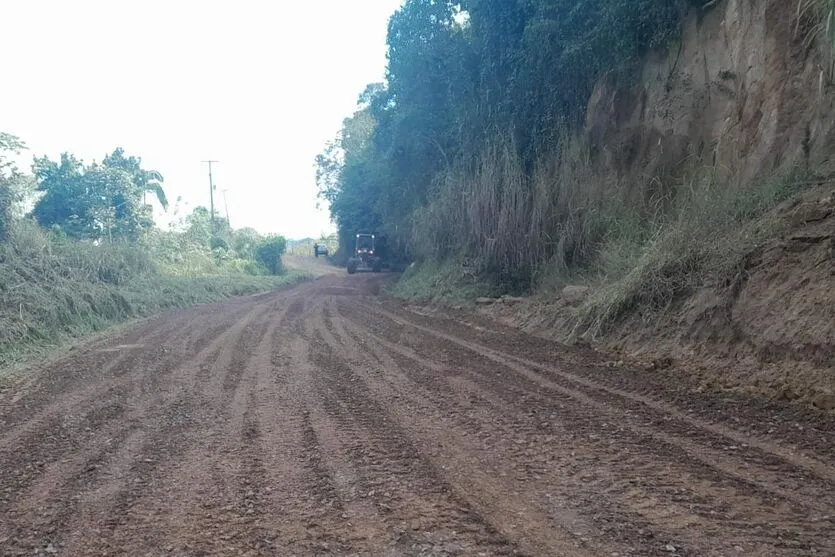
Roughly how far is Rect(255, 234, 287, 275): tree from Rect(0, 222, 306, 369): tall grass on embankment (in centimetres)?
1942

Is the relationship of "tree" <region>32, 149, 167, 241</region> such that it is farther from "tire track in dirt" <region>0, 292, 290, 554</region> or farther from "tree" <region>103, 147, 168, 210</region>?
"tire track in dirt" <region>0, 292, 290, 554</region>

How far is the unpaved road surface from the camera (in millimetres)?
3268

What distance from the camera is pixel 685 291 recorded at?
778cm

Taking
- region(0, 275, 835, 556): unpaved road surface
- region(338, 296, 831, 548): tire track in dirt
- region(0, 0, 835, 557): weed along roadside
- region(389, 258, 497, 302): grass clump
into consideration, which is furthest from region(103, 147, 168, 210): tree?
region(338, 296, 831, 548): tire track in dirt

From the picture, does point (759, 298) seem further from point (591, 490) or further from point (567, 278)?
point (567, 278)

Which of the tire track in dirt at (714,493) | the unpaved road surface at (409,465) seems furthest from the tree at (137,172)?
the tire track in dirt at (714,493)

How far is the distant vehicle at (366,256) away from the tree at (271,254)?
297 inches

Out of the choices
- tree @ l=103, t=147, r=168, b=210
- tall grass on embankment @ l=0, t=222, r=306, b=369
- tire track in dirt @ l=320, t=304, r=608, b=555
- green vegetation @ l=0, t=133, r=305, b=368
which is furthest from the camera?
tree @ l=103, t=147, r=168, b=210

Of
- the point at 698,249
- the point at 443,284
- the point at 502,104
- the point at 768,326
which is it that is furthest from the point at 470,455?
the point at 502,104

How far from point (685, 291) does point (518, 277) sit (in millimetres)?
6718

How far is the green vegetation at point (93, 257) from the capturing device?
1248cm

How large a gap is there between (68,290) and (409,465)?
42.7 feet

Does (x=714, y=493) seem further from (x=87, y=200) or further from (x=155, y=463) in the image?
(x=87, y=200)

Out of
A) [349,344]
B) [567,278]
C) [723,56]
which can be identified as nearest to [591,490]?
[349,344]
